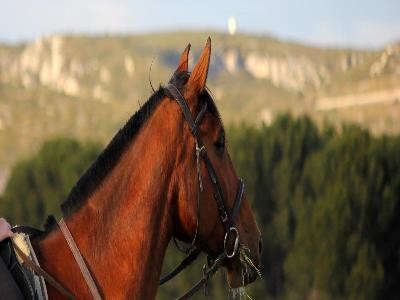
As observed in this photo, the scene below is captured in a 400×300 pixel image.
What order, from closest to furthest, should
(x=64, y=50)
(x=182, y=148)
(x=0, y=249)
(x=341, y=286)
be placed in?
(x=0, y=249) < (x=182, y=148) < (x=341, y=286) < (x=64, y=50)

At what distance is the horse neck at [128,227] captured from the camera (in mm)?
2922

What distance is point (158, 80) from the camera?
254 feet

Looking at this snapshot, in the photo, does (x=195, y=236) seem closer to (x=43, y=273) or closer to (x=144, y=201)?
(x=144, y=201)

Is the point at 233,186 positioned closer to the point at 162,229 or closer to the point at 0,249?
the point at 162,229

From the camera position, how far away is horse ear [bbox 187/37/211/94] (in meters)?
2.99

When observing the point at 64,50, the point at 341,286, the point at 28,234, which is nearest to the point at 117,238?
the point at 28,234

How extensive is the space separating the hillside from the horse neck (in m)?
35.3

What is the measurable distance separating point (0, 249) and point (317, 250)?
21.8 m

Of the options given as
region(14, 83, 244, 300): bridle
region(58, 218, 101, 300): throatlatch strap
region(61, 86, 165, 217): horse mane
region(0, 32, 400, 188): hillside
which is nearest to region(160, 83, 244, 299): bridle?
region(14, 83, 244, 300): bridle

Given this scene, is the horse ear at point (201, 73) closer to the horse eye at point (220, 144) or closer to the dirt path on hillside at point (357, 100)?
the horse eye at point (220, 144)

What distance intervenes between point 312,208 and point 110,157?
74.2 ft

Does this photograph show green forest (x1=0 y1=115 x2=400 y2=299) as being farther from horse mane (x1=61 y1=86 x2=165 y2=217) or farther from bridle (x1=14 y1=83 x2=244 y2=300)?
horse mane (x1=61 y1=86 x2=165 y2=217)

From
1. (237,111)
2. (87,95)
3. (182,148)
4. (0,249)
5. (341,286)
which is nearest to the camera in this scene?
(0,249)

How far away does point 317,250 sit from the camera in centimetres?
2417
